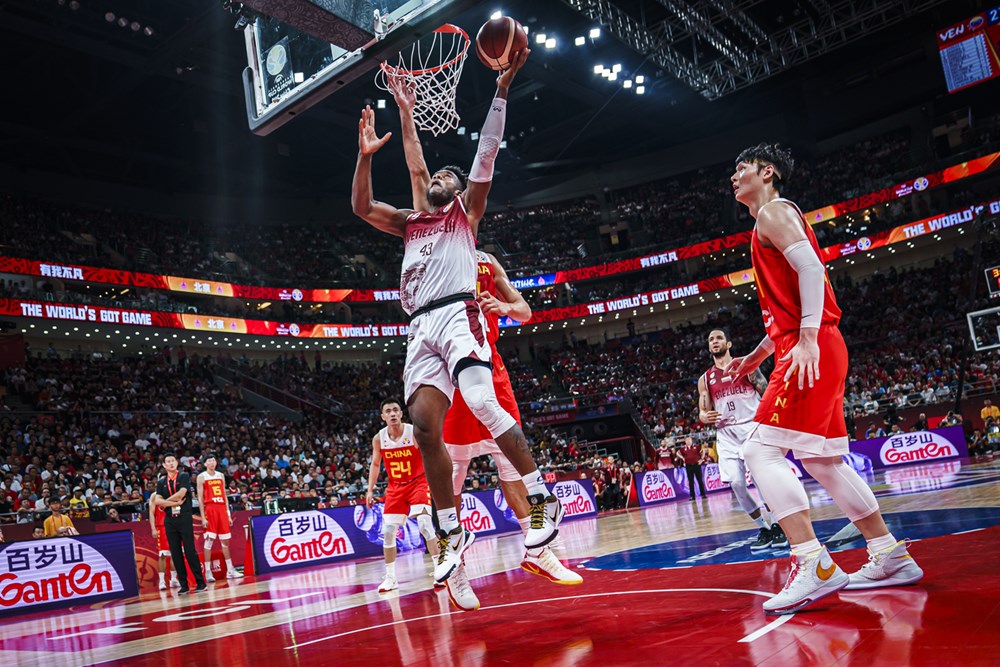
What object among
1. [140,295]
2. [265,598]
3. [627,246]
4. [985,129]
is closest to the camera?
[265,598]

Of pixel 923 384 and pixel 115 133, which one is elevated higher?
pixel 115 133

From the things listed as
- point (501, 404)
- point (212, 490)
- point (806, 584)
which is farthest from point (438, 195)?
point (212, 490)

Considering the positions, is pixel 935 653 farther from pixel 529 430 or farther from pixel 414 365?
pixel 529 430

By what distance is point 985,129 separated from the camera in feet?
117

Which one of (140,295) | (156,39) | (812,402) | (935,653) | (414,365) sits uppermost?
(156,39)

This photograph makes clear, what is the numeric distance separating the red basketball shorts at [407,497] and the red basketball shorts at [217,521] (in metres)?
6.24

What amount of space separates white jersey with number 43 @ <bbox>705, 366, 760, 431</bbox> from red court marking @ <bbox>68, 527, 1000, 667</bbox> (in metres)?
2.78

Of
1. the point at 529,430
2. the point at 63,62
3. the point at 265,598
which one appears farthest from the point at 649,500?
the point at 63,62

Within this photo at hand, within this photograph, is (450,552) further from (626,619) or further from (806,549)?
(806,549)

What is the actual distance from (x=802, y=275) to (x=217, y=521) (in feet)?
40.9

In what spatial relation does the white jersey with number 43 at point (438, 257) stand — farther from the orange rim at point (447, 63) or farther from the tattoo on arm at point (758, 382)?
the tattoo on arm at point (758, 382)

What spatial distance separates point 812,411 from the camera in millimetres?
3703

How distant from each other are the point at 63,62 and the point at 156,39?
457cm

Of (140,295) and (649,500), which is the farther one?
(140,295)
